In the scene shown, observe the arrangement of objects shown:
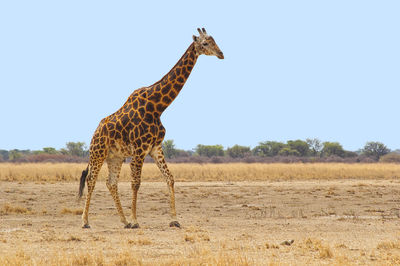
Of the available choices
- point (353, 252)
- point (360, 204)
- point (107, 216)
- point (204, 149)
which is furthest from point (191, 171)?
point (204, 149)

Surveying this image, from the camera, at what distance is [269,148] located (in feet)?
264

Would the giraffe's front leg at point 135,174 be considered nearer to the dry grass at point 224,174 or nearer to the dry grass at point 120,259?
the dry grass at point 120,259

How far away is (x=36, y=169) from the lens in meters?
34.1

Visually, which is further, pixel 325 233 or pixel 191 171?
pixel 191 171

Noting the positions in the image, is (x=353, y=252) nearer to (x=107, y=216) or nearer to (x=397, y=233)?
(x=397, y=233)

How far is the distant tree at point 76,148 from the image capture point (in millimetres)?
78812

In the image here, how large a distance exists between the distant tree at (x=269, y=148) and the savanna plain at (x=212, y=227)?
174 feet

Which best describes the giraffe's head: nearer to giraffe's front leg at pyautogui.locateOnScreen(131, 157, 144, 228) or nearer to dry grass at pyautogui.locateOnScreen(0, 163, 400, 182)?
giraffe's front leg at pyautogui.locateOnScreen(131, 157, 144, 228)

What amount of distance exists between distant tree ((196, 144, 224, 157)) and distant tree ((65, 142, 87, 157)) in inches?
656

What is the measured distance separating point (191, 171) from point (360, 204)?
59.7 feet

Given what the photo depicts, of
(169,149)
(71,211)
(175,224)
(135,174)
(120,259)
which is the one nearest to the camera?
(120,259)

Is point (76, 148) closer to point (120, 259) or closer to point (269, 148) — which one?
point (269, 148)

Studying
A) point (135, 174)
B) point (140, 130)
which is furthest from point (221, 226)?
point (140, 130)

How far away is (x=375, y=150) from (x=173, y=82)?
68505 mm
